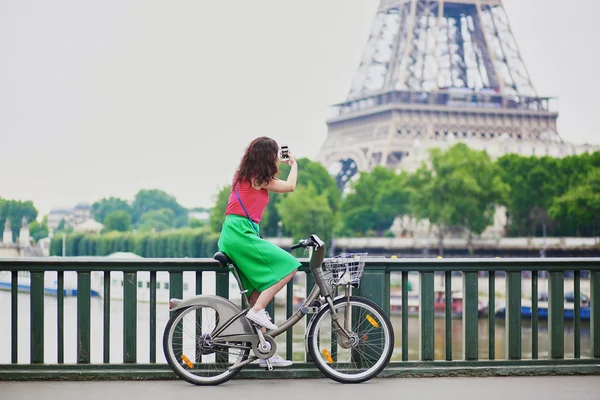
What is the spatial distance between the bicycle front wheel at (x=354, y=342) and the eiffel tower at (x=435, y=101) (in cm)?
6344

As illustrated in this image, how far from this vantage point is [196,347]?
6.02m

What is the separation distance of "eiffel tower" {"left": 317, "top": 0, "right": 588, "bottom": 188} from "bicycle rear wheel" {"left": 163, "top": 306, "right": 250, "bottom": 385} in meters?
63.7

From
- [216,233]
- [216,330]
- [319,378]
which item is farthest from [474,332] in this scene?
[216,233]

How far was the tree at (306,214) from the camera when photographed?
63781mm

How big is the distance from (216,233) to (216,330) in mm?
65903

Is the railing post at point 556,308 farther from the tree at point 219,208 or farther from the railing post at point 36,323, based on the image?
the tree at point 219,208

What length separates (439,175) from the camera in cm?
5975

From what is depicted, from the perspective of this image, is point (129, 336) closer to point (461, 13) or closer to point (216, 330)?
point (216, 330)

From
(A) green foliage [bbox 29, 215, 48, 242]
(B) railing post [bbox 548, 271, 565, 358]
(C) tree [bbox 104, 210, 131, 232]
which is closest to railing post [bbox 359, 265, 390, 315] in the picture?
(B) railing post [bbox 548, 271, 565, 358]

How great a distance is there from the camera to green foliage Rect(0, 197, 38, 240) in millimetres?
13288

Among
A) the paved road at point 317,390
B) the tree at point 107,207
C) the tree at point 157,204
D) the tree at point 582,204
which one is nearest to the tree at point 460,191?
the tree at point 582,204

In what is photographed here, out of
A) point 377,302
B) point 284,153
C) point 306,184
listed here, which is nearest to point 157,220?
point 306,184

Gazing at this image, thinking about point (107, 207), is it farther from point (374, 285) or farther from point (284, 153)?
point (284, 153)

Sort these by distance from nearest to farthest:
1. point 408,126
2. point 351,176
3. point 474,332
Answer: point 474,332 < point 408,126 < point 351,176
